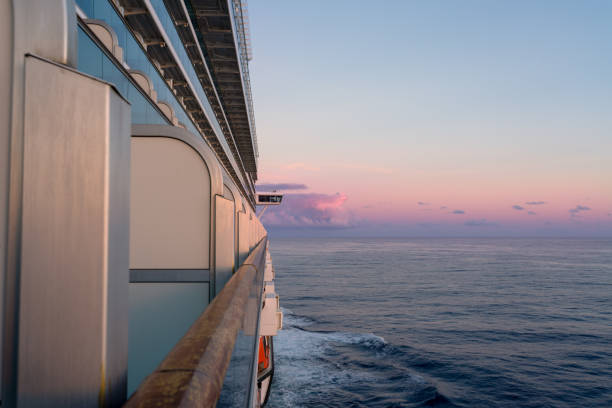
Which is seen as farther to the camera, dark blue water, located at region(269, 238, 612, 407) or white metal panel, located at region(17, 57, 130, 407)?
dark blue water, located at region(269, 238, 612, 407)

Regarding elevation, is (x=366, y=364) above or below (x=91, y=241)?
below

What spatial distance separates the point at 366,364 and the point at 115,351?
22566 mm

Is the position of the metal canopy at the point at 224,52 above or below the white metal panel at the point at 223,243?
above

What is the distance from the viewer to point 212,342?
4.32 ft

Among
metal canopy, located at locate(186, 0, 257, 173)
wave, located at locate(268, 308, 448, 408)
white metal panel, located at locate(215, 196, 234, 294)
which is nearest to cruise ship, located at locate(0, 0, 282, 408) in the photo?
white metal panel, located at locate(215, 196, 234, 294)

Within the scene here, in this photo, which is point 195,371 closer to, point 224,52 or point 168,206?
point 168,206

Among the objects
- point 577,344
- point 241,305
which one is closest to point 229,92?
point 577,344

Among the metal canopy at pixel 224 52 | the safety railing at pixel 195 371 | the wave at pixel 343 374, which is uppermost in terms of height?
the metal canopy at pixel 224 52

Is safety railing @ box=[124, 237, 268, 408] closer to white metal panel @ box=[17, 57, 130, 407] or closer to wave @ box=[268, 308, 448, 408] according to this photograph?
white metal panel @ box=[17, 57, 130, 407]

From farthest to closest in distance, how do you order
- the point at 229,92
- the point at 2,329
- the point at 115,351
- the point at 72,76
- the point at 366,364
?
the point at 229,92, the point at 366,364, the point at 115,351, the point at 72,76, the point at 2,329

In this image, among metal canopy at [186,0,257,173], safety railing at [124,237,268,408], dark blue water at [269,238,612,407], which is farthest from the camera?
metal canopy at [186,0,257,173]

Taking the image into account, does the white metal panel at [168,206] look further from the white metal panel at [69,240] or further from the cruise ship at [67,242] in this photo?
the white metal panel at [69,240]

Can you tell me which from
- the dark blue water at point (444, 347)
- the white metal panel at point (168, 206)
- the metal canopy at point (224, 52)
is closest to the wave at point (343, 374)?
the dark blue water at point (444, 347)

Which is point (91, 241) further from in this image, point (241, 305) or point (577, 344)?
point (577, 344)
